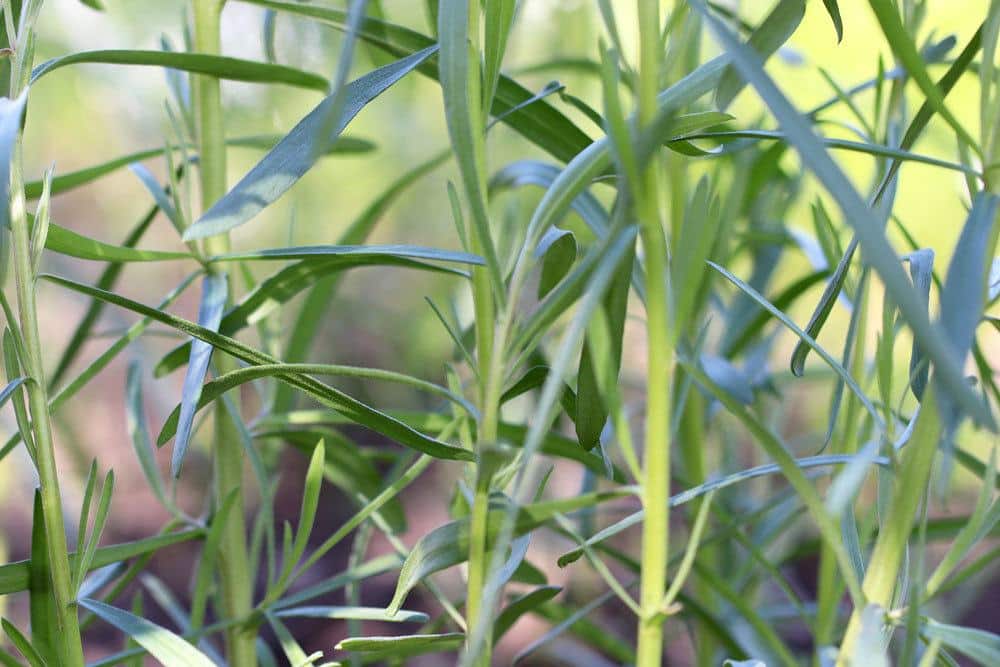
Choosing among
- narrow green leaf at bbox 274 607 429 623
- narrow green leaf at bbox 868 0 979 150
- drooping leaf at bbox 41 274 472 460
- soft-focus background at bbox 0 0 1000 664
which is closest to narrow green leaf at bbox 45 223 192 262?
drooping leaf at bbox 41 274 472 460

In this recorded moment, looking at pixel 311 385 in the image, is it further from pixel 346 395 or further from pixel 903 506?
Answer: pixel 903 506

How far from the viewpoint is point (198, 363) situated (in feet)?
1.01

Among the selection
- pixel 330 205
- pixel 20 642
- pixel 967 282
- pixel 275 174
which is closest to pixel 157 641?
pixel 20 642

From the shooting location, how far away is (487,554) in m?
0.30

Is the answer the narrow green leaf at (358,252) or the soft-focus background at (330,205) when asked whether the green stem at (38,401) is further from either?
the soft-focus background at (330,205)

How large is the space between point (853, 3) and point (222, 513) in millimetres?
863

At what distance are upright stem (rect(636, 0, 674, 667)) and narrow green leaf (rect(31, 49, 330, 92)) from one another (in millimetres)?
189

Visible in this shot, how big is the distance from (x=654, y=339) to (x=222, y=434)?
0.81 feet

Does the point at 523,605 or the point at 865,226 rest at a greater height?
the point at 865,226

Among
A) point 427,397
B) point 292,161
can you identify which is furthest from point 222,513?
point 427,397

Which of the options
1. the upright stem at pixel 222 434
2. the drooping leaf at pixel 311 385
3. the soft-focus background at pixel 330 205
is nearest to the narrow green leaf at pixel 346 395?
the drooping leaf at pixel 311 385

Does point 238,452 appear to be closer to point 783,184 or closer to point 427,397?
point 783,184

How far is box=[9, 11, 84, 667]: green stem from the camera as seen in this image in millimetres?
283

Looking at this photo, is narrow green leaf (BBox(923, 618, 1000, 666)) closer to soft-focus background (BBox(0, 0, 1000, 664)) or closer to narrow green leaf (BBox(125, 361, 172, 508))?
narrow green leaf (BBox(125, 361, 172, 508))
